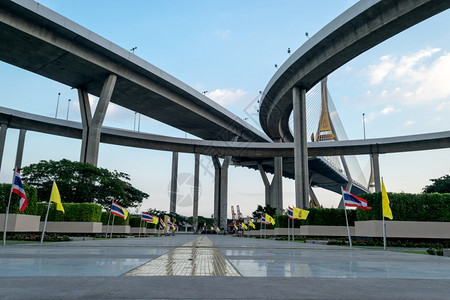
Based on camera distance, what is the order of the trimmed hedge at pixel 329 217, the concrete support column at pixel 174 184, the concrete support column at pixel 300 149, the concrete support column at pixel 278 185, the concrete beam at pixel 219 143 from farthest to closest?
the concrete support column at pixel 174 184
the concrete support column at pixel 278 185
the concrete beam at pixel 219 143
the concrete support column at pixel 300 149
the trimmed hedge at pixel 329 217

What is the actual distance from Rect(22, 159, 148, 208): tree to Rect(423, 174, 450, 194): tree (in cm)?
6060

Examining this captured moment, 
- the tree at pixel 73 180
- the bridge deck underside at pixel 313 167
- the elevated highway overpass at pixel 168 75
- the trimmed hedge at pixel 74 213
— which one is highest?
the elevated highway overpass at pixel 168 75

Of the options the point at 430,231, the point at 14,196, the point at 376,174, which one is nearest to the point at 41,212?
the point at 14,196

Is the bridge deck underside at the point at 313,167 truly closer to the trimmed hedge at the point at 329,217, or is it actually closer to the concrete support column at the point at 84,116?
the concrete support column at the point at 84,116

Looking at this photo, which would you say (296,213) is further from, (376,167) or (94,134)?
(376,167)

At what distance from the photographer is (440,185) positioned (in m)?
71.3

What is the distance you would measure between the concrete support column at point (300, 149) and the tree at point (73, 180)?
988 inches

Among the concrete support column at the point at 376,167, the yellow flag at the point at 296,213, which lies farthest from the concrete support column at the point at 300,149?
the concrete support column at the point at 376,167

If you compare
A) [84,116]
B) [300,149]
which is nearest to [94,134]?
[84,116]

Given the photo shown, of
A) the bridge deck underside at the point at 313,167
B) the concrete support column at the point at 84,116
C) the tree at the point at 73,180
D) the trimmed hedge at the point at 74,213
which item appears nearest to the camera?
the trimmed hedge at the point at 74,213

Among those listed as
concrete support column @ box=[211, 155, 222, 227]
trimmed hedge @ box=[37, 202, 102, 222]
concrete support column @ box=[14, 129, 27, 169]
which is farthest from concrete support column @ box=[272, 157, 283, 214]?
trimmed hedge @ box=[37, 202, 102, 222]

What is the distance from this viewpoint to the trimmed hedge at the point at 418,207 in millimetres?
27203

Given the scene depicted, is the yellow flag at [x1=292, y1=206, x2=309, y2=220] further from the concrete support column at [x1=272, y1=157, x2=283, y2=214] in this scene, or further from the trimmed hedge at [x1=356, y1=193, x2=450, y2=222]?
the concrete support column at [x1=272, y1=157, x2=283, y2=214]

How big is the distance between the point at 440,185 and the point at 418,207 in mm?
51770
